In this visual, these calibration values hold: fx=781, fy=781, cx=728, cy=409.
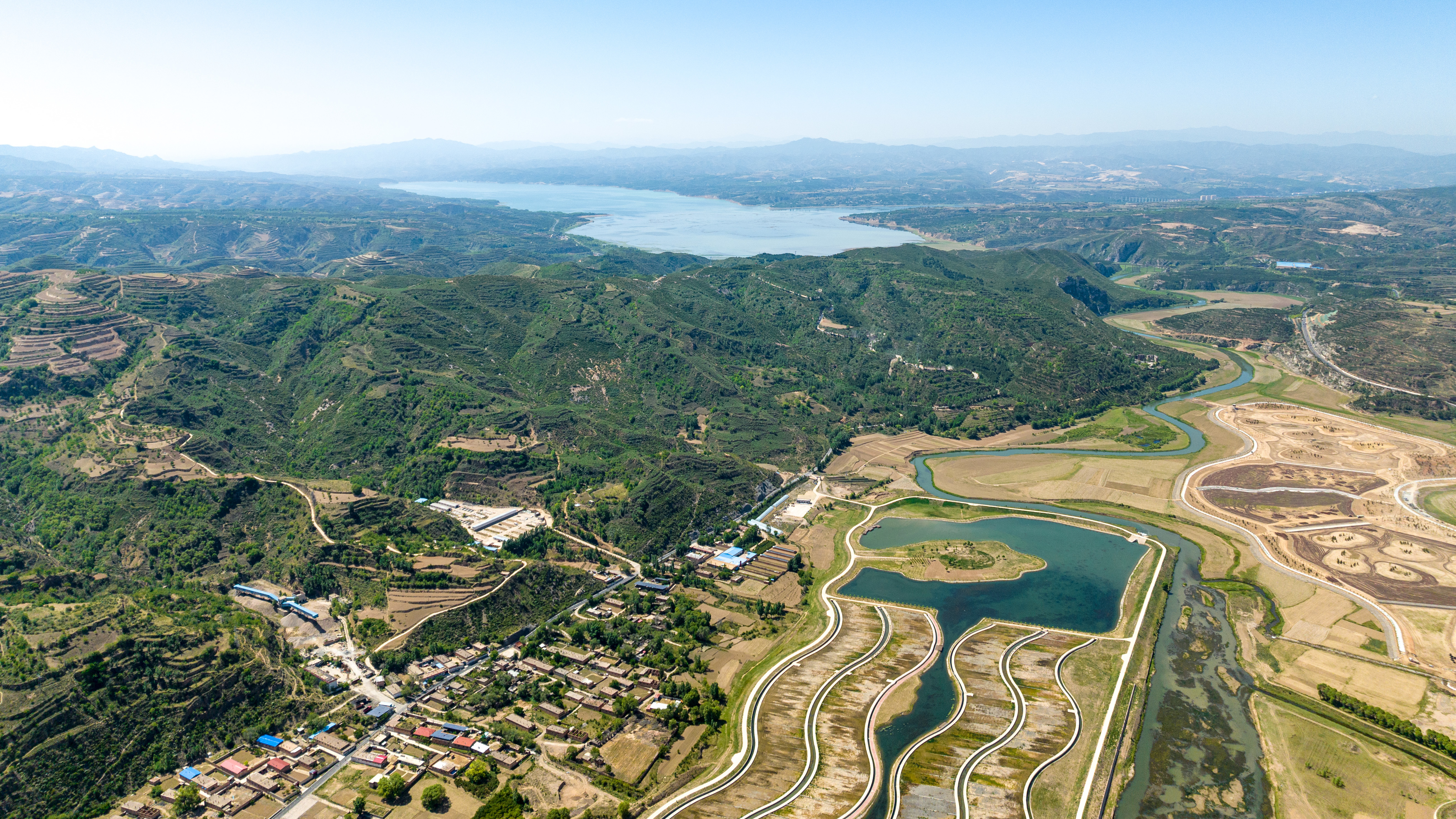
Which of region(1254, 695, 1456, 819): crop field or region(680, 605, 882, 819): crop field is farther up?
region(680, 605, 882, 819): crop field

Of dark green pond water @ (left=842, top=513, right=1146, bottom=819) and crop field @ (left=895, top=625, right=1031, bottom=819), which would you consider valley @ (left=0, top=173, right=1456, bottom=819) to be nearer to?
crop field @ (left=895, top=625, right=1031, bottom=819)

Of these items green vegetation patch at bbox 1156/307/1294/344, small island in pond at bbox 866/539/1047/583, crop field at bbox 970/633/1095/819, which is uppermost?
green vegetation patch at bbox 1156/307/1294/344

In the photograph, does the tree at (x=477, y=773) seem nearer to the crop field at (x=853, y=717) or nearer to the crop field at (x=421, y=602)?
the crop field at (x=421, y=602)

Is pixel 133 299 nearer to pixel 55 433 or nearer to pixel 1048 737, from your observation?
pixel 55 433

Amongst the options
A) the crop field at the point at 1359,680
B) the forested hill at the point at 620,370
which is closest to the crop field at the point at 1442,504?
the crop field at the point at 1359,680

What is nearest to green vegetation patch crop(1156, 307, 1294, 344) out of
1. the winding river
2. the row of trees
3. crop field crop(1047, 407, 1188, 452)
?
A: crop field crop(1047, 407, 1188, 452)

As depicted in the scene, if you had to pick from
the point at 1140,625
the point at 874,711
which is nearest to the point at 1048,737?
the point at 874,711

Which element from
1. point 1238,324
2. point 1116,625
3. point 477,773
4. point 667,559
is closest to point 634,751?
point 477,773

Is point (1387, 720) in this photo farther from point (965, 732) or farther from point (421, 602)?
point (421, 602)
